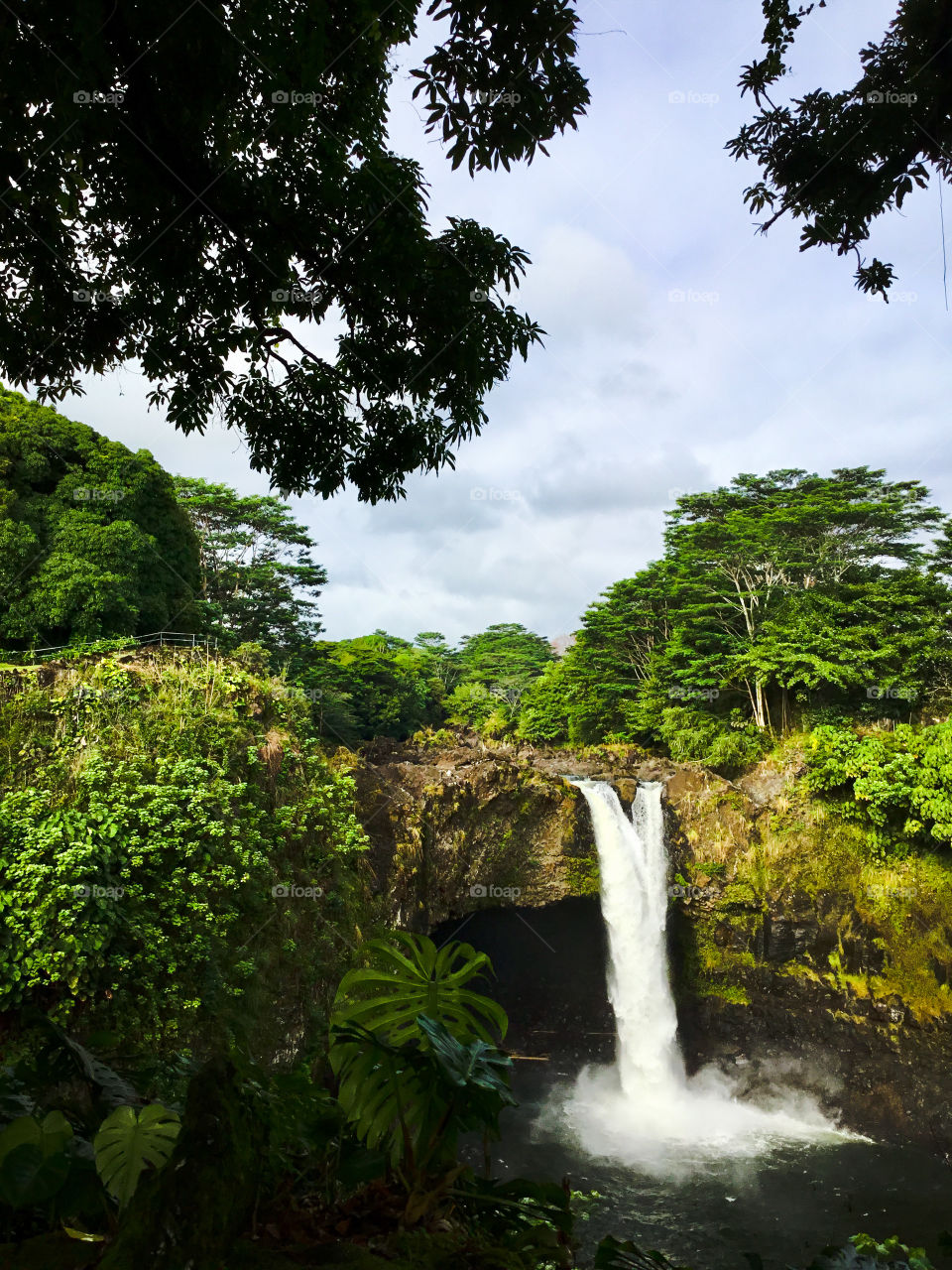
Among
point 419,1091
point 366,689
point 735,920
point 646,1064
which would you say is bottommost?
point 646,1064

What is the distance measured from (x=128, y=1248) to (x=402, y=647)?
104 ft

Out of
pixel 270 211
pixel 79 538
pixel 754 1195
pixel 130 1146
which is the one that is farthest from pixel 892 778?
pixel 79 538

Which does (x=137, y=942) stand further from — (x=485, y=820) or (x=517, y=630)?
(x=517, y=630)

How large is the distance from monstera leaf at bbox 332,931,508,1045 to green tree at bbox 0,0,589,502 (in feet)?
8.15

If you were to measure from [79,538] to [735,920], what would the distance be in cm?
1367

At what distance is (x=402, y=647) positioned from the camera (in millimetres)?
32531

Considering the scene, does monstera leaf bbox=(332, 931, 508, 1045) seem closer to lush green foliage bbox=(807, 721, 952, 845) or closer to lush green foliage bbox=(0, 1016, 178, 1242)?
lush green foliage bbox=(0, 1016, 178, 1242)

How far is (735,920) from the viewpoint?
13.8 metres

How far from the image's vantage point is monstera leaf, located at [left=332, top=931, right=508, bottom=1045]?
1521 millimetres

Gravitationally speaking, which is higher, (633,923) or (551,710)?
(551,710)

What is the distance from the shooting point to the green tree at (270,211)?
283 cm

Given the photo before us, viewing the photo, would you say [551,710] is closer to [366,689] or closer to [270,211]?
[366,689]

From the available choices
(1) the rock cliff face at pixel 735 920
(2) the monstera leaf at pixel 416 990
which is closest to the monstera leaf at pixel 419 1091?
(2) the monstera leaf at pixel 416 990

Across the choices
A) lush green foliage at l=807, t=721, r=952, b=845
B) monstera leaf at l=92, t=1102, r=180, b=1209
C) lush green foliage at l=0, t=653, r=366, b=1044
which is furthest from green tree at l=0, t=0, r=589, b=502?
lush green foliage at l=807, t=721, r=952, b=845
